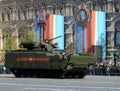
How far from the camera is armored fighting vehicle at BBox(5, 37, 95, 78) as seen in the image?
35.6 m

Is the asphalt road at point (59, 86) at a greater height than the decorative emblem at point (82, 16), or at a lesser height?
lesser

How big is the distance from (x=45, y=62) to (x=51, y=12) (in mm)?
49758

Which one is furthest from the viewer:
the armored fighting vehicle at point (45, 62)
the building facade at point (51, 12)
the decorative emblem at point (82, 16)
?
the building facade at point (51, 12)

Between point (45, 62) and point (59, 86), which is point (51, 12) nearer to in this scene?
point (45, 62)

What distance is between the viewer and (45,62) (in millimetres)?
35938

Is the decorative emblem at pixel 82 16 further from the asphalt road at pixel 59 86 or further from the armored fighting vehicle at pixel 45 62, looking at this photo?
the asphalt road at pixel 59 86

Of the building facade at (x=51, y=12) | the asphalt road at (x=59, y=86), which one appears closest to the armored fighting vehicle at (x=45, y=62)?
the asphalt road at (x=59, y=86)

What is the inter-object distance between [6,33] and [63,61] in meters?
56.2

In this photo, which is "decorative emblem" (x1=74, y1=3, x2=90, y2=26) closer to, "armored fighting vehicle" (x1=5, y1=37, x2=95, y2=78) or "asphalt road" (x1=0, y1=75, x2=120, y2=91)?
"armored fighting vehicle" (x1=5, y1=37, x2=95, y2=78)

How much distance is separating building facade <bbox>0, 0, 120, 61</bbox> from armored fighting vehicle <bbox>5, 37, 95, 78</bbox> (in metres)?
37.0

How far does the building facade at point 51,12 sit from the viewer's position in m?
76.1

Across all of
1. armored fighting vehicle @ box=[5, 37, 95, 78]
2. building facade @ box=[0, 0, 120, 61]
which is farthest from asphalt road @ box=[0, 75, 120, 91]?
building facade @ box=[0, 0, 120, 61]

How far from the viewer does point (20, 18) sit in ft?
294

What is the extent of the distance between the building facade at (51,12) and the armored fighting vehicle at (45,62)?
37.0 meters
